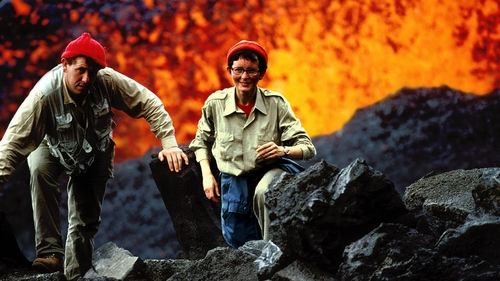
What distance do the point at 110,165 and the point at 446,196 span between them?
78.2 inches

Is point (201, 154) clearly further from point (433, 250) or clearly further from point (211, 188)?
point (433, 250)

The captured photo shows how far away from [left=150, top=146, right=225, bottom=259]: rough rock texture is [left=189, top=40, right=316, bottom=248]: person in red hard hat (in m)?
2.45

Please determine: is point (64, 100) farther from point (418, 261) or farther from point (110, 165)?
point (418, 261)

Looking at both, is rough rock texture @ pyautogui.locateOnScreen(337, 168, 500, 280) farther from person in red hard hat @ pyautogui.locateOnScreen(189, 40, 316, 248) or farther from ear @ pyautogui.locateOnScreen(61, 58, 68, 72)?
ear @ pyautogui.locateOnScreen(61, 58, 68, 72)

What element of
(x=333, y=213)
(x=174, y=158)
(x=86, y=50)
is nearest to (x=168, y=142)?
(x=174, y=158)

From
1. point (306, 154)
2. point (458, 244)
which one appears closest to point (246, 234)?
point (306, 154)

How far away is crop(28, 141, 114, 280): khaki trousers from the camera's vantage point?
4.93 m

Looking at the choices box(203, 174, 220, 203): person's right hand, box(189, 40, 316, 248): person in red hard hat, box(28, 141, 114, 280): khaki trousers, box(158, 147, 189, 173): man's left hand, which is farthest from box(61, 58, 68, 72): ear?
box(203, 174, 220, 203): person's right hand

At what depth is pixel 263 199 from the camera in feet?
13.2

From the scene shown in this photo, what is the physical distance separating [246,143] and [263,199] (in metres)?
0.33

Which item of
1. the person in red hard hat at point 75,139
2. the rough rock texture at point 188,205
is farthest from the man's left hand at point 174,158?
the rough rock texture at point 188,205

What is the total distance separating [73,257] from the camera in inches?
195

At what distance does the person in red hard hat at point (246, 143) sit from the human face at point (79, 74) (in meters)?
0.68

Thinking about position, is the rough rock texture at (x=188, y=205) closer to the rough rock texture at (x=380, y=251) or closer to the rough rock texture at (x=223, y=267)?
the rough rock texture at (x=223, y=267)
